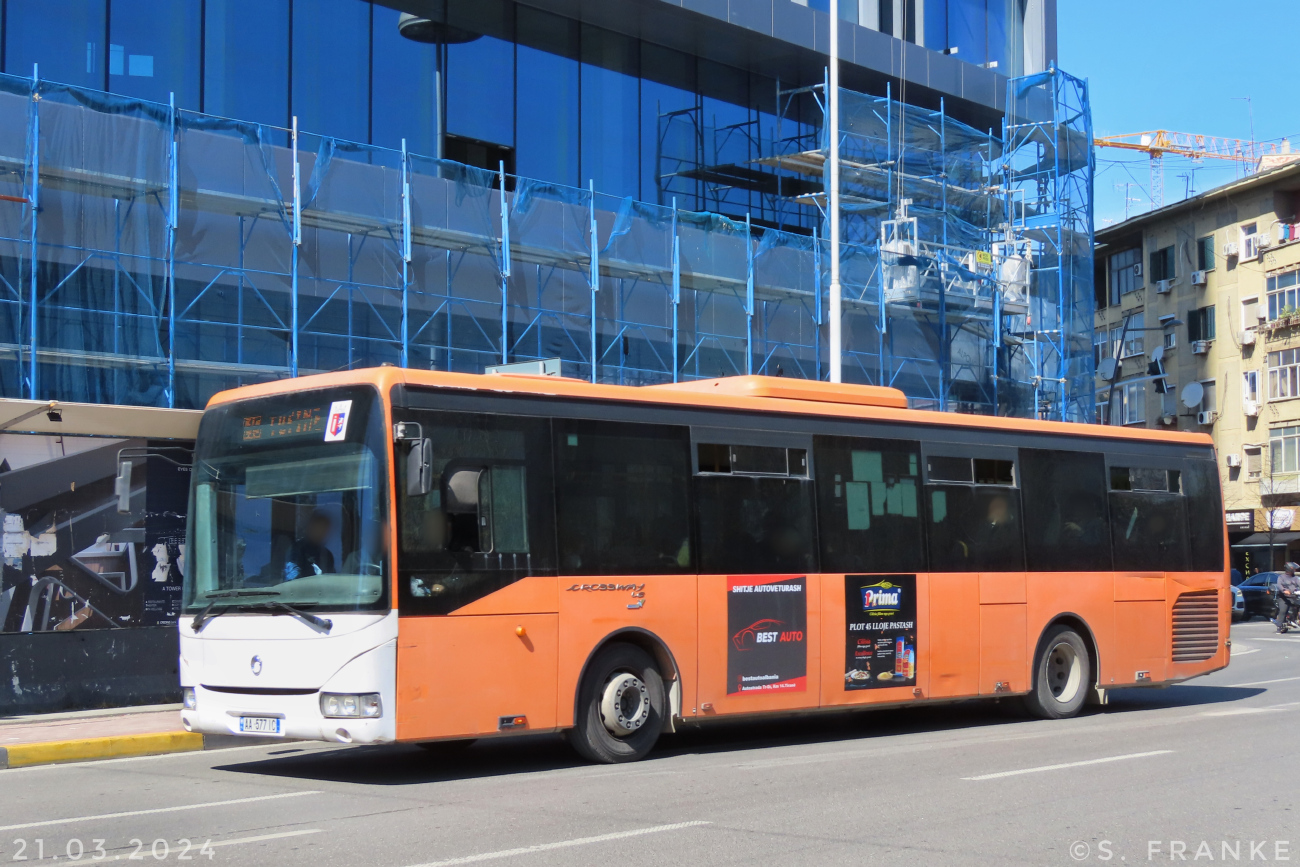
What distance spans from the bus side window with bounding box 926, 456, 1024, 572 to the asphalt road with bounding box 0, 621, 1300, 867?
175cm

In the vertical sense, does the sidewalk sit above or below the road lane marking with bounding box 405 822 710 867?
below

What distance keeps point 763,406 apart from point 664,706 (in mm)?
2938

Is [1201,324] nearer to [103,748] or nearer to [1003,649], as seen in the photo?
[1003,649]

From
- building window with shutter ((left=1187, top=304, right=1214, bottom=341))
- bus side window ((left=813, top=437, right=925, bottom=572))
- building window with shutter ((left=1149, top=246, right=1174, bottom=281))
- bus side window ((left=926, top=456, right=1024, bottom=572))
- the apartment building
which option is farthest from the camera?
building window with shutter ((left=1149, top=246, right=1174, bottom=281))

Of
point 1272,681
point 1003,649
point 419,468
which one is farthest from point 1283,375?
point 419,468

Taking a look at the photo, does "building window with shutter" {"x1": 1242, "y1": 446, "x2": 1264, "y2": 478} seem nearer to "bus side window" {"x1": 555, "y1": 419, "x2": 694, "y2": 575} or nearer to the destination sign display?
"bus side window" {"x1": 555, "y1": 419, "x2": 694, "y2": 575}

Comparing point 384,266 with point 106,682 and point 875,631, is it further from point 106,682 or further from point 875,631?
point 875,631

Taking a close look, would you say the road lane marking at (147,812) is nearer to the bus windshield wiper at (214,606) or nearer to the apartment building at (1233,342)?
the bus windshield wiper at (214,606)

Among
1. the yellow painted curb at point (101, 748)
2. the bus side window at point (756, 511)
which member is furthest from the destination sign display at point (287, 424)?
the yellow painted curb at point (101, 748)

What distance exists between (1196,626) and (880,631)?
5290 mm

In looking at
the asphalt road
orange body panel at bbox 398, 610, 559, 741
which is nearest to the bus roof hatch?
orange body panel at bbox 398, 610, 559, 741

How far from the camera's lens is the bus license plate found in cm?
1012

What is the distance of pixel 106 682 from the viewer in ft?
52.1

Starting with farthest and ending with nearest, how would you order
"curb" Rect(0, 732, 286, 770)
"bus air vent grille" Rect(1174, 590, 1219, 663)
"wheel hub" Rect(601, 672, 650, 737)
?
1. "bus air vent grille" Rect(1174, 590, 1219, 663)
2. "curb" Rect(0, 732, 286, 770)
3. "wheel hub" Rect(601, 672, 650, 737)
